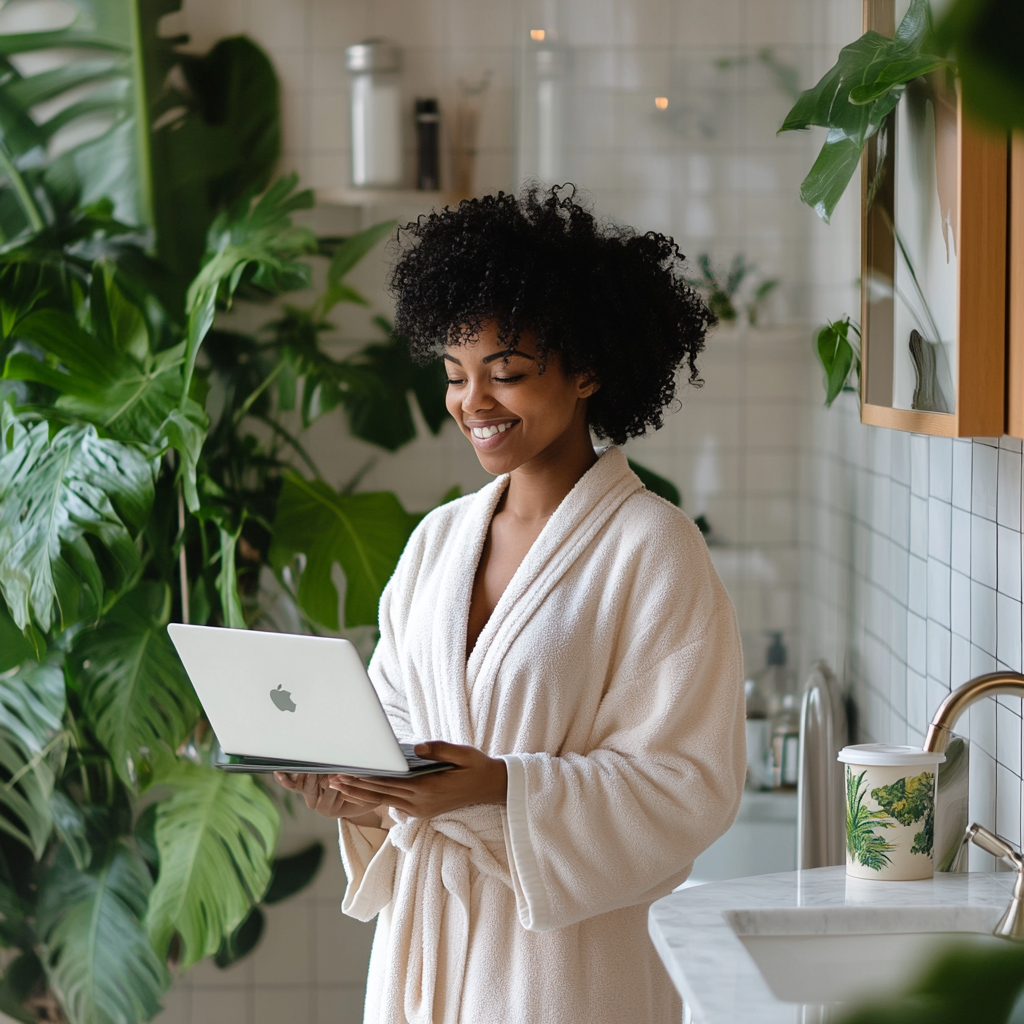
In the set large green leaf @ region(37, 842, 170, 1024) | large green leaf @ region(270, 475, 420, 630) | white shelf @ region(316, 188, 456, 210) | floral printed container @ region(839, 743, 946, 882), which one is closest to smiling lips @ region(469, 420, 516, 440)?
floral printed container @ region(839, 743, 946, 882)

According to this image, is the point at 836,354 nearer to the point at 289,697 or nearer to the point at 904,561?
the point at 904,561

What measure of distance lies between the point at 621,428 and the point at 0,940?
1.69m

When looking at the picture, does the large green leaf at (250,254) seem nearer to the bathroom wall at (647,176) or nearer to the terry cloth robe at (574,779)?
the bathroom wall at (647,176)

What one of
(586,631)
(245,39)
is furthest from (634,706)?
(245,39)

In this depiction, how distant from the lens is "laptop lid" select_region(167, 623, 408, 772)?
107cm

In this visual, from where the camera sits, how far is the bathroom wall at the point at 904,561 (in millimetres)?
1337

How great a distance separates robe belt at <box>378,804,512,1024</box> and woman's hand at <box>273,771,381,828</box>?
→ 5cm

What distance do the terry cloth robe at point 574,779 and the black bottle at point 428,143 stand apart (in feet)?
3.68

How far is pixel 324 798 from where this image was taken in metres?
1.24

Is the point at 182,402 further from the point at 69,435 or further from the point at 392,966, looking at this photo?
the point at 392,966

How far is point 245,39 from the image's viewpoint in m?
2.21

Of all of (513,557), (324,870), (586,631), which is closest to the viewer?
(586,631)

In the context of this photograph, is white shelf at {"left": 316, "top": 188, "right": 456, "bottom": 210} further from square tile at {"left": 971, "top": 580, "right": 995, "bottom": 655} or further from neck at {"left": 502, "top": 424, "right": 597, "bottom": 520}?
square tile at {"left": 971, "top": 580, "right": 995, "bottom": 655}

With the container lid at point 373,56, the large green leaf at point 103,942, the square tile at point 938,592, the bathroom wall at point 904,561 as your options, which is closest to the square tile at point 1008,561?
the bathroom wall at point 904,561
